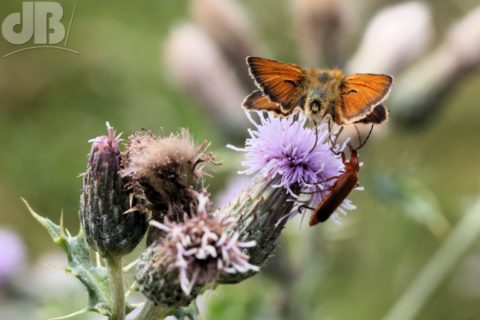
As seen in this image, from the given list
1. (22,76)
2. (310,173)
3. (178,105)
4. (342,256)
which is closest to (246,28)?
(178,105)

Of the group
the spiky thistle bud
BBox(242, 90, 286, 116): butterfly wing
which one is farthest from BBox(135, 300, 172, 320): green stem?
BBox(242, 90, 286, 116): butterfly wing

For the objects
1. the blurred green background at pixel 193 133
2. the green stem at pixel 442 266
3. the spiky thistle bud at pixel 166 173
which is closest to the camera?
the spiky thistle bud at pixel 166 173

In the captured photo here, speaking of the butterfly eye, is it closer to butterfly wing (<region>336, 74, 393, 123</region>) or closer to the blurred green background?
butterfly wing (<region>336, 74, 393, 123</region>)

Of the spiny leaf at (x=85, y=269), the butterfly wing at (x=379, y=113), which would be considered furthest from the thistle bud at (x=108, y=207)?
the butterfly wing at (x=379, y=113)

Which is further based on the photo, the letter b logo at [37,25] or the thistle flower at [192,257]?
the letter b logo at [37,25]

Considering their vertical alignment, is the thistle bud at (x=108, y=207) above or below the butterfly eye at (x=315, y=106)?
below
